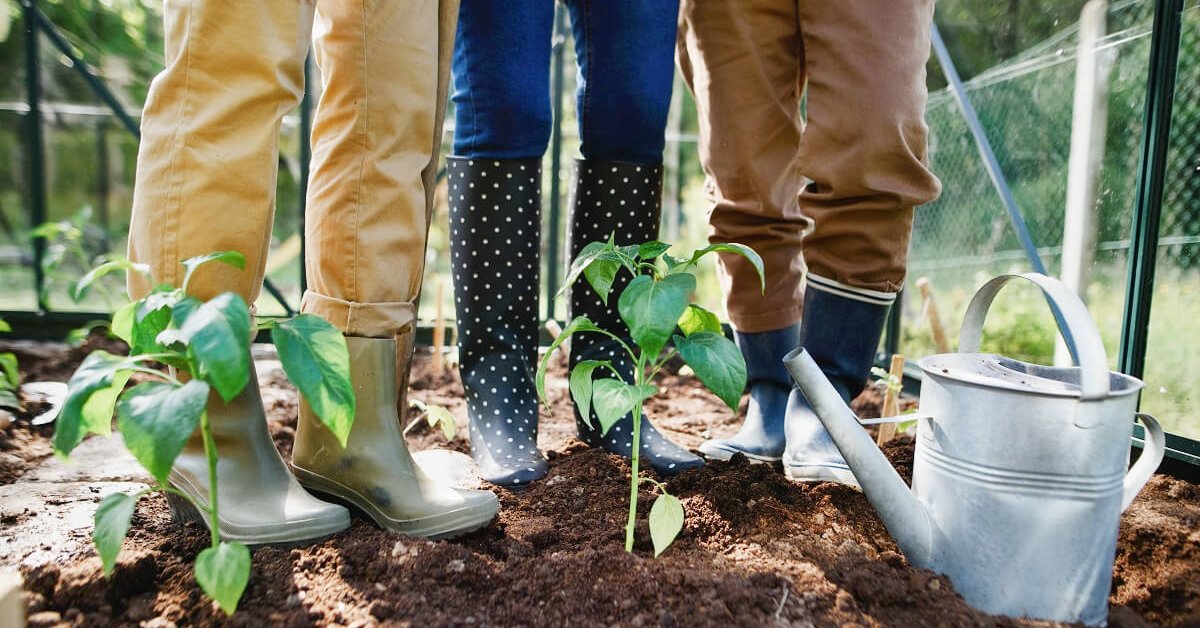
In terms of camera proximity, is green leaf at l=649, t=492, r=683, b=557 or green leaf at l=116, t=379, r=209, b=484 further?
green leaf at l=649, t=492, r=683, b=557

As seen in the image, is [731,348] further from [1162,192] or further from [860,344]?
[1162,192]

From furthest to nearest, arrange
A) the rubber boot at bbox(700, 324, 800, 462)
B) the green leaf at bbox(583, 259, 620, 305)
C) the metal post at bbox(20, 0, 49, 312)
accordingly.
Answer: the metal post at bbox(20, 0, 49, 312), the rubber boot at bbox(700, 324, 800, 462), the green leaf at bbox(583, 259, 620, 305)

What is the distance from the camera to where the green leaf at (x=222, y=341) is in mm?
736

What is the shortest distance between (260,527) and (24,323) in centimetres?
207

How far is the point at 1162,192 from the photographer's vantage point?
4.85 feet

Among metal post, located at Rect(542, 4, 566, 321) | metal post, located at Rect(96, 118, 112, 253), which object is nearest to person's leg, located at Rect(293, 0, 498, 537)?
metal post, located at Rect(542, 4, 566, 321)

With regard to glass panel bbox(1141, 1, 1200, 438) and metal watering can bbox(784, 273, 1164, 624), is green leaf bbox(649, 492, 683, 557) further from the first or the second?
glass panel bbox(1141, 1, 1200, 438)

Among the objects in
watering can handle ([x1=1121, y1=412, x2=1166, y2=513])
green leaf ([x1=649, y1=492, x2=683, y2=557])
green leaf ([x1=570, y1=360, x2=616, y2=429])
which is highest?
green leaf ([x1=570, y1=360, x2=616, y2=429])

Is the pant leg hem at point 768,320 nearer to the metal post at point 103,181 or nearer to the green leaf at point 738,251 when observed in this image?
the green leaf at point 738,251

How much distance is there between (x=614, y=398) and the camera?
0.97m

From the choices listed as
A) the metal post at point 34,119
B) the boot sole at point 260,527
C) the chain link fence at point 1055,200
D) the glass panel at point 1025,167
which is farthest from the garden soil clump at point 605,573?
the metal post at point 34,119

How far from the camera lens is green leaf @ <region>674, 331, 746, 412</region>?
3.18 ft

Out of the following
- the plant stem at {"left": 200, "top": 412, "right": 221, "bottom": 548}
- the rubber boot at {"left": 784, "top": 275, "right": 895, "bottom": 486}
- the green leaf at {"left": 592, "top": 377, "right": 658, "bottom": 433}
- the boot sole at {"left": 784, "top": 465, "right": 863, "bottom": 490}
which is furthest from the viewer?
the rubber boot at {"left": 784, "top": 275, "right": 895, "bottom": 486}

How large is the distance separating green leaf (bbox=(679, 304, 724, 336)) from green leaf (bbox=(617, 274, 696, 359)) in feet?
0.50
